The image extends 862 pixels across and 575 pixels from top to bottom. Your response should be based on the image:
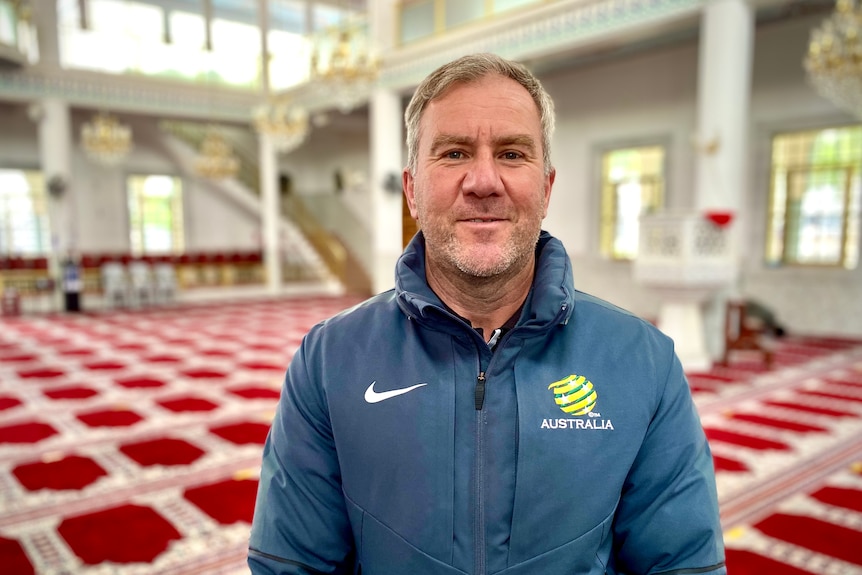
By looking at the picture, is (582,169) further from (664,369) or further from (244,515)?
(664,369)

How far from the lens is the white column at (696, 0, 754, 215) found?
5754mm

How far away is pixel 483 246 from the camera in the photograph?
1.11m

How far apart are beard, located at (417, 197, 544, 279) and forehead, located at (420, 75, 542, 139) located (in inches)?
6.1

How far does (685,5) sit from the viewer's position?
6.10 meters

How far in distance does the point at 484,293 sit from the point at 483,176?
238mm

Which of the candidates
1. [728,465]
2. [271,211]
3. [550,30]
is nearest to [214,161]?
[271,211]

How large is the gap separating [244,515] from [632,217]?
7.86m

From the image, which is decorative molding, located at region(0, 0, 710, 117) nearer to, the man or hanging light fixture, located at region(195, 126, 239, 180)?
hanging light fixture, located at region(195, 126, 239, 180)

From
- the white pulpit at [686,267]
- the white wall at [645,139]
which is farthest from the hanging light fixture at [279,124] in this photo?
the white pulpit at [686,267]

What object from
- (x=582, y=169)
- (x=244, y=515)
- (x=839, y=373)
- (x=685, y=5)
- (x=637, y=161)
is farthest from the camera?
(x=582, y=169)

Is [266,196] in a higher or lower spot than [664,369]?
higher

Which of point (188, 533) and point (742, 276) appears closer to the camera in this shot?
point (188, 533)

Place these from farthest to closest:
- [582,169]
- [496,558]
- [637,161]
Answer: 1. [582,169]
2. [637,161]
3. [496,558]

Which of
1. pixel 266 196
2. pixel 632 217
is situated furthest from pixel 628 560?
pixel 266 196
